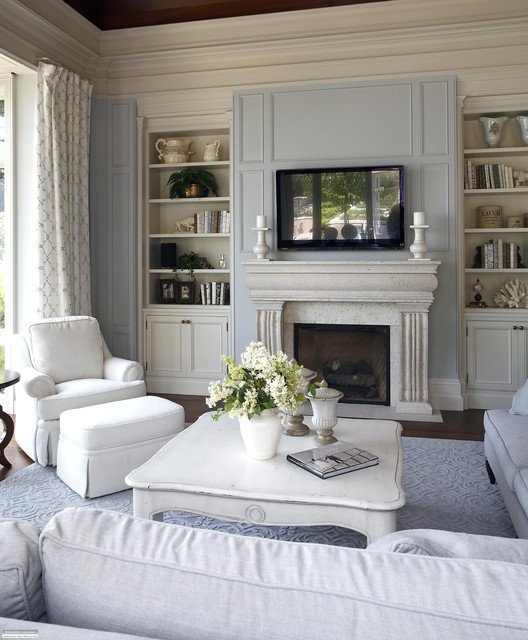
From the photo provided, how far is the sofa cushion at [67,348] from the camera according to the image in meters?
3.69

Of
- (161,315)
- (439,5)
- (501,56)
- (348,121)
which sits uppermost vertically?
(439,5)

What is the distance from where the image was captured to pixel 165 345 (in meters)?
5.33

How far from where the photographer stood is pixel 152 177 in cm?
550

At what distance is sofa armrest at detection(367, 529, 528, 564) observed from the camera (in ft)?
2.78

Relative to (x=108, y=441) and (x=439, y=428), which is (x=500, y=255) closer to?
(x=439, y=428)

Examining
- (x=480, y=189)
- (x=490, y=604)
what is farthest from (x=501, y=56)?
(x=490, y=604)

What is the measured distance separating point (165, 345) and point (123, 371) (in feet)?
5.06

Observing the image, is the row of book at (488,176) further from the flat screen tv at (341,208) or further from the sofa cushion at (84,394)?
the sofa cushion at (84,394)

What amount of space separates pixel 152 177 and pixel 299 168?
5.07 ft

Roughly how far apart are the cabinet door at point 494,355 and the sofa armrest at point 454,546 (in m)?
4.03

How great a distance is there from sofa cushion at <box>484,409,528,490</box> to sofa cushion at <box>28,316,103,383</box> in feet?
8.47

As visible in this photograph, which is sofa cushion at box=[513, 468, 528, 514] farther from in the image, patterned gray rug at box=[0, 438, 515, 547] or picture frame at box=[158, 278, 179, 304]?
picture frame at box=[158, 278, 179, 304]

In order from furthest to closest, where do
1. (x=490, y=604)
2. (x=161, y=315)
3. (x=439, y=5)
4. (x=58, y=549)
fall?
(x=161, y=315) < (x=439, y=5) < (x=58, y=549) < (x=490, y=604)

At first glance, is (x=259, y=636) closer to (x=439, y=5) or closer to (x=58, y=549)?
(x=58, y=549)
